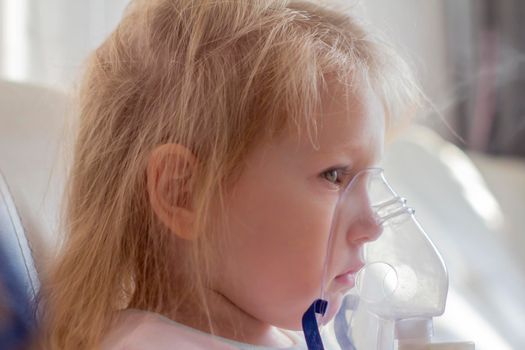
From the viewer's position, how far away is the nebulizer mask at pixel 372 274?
3.01 feet

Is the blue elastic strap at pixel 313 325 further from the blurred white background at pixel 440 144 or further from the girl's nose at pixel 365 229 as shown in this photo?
the blurred white background at pixel 440 144

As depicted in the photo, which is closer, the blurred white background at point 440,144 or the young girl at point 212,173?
the young girl at point 212,173

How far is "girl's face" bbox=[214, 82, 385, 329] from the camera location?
0.93 metres

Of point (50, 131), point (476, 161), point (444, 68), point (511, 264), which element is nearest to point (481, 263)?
point (511, 264)

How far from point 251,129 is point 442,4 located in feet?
6.37

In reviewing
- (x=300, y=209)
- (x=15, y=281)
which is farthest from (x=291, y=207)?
(x=15, y=281)

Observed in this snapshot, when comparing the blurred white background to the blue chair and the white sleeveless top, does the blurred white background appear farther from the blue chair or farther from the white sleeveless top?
the white sleeveless top

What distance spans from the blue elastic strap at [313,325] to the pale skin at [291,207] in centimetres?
2

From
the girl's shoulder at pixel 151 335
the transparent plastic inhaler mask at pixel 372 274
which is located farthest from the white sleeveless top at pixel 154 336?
the transparent plastic inhaler mask at pixel 372 274

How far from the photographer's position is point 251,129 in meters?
0.93

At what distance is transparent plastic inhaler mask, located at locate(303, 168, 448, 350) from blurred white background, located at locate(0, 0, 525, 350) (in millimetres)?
247

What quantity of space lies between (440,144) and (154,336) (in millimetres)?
1359

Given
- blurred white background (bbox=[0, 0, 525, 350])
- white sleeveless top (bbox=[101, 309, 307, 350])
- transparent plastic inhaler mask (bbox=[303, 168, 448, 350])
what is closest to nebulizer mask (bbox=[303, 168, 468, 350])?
transparent plastic inhaler mask (bbox=[303, 168, 448, 350])

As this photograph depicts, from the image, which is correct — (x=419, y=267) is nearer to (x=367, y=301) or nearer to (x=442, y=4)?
(x=367, y=301)
